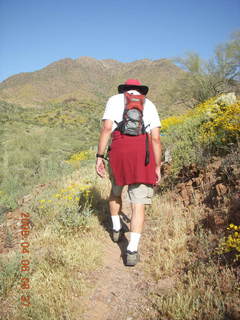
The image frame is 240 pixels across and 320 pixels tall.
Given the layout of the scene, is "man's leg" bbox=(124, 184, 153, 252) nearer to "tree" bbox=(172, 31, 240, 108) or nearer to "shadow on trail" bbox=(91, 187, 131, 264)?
"shadow on trail" bbox=(91, 187, 131, 264)

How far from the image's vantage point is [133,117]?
2.38 meters

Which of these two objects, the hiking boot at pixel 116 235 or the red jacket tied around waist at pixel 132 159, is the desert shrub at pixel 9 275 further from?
the red jacket tied around waist at pixel 132 159

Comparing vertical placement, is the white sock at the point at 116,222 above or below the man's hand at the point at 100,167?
below

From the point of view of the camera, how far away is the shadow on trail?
3096 millimetres

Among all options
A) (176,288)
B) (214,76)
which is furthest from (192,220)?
(214,76)

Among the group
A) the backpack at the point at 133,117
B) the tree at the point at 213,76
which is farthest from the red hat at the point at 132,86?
the tree at the point at 213,76

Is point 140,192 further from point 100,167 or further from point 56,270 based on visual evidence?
point 56,270

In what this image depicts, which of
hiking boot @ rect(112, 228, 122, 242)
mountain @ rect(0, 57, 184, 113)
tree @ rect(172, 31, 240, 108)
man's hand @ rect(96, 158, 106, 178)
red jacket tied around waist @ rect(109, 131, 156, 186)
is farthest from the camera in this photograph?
mountain @ rect(0, 57, 184, 113)

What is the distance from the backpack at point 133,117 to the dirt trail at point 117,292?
59.6 inches

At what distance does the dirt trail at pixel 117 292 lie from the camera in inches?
79.0
